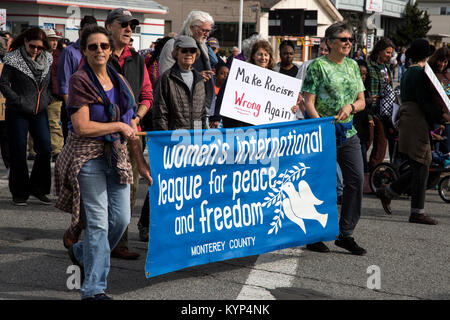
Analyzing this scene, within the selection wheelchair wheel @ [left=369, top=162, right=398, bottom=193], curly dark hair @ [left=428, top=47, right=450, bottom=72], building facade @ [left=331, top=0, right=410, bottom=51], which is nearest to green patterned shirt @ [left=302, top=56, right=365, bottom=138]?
curly dark hair @ [left=428, top=47, right=450, bottom=72]

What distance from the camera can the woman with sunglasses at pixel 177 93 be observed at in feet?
20.8

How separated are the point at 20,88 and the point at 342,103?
397cm

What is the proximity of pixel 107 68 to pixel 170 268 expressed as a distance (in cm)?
145

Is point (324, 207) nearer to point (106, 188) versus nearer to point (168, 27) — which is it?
point (106, 188)

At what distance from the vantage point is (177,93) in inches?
250

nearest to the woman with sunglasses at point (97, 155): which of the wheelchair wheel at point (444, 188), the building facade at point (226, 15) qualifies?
the wheelchair wheel at point (444, 188)

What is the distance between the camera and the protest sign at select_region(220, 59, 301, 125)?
22.0 feet

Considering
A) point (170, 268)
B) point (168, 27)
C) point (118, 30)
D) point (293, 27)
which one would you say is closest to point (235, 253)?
point (170, 268)

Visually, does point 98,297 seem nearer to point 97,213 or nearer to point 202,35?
point 97,213

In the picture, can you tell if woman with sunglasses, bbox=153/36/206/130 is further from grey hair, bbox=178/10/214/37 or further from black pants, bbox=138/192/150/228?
grey hair, bbox=178/10/214/37

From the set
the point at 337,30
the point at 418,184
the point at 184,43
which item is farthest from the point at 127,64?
the point at 418,184

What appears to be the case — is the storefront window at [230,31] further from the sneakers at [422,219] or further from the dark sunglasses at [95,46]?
the dark sunglasses at [95,46]

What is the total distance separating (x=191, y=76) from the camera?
21.2ft

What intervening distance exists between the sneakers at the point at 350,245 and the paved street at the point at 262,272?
6cm
